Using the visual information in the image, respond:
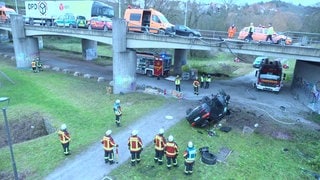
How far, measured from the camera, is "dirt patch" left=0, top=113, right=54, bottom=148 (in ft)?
59.5

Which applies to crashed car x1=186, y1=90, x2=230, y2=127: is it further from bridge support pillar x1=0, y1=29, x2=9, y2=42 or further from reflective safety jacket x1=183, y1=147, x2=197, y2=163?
bridge support pillar x1=0, y1=29, x2=9, y2=42

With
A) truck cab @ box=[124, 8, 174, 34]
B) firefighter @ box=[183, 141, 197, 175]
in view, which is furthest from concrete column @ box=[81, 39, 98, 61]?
firefighter @ box=[183, 141, 197, 175]

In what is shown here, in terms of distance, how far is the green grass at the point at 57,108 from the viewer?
14016 mm

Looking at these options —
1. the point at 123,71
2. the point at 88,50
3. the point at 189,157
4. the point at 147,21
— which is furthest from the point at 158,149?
the point at 88,50

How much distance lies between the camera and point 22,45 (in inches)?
1393

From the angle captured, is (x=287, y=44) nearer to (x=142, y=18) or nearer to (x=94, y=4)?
(x=142, y=18)

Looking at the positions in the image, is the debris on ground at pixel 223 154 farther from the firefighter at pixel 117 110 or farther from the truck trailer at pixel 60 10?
the truck trailer at pixel 60 10

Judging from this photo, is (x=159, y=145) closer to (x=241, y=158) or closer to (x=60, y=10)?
(x=241, y=158)

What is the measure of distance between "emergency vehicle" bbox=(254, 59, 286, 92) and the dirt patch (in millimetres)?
18946

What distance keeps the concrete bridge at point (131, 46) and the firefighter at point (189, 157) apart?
11.1m

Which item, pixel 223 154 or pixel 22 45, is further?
pixel 22 45

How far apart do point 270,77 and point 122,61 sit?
13.9 metres

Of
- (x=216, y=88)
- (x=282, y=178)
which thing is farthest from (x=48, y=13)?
(x=282, y=178)

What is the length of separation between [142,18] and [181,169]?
675 inches
